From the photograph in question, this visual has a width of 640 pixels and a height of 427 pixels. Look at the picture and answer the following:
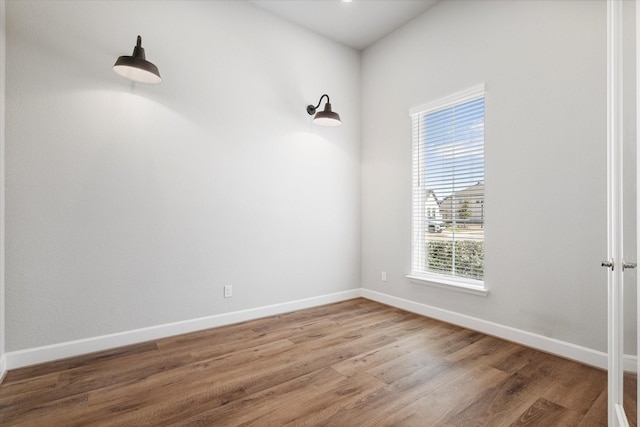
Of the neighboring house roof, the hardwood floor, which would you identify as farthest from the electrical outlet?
the neighboring house roof

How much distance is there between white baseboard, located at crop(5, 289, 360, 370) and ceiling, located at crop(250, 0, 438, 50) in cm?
320

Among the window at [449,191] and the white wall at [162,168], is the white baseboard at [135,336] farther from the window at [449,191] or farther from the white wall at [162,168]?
the window at [449,191]

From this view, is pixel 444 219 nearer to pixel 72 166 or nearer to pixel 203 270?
pixel 203 270

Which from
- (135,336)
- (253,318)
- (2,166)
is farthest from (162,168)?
(253,318)

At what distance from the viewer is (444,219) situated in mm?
3207

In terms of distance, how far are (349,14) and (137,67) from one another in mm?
2335

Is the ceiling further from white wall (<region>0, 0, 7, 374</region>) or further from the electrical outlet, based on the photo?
the electrical outlet

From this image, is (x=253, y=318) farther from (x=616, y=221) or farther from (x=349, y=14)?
(x=349, y=14)

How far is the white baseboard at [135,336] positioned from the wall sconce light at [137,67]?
203 cm

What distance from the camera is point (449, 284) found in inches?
119

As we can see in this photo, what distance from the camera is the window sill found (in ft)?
9.22

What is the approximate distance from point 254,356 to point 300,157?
Answer: 7.03 ft

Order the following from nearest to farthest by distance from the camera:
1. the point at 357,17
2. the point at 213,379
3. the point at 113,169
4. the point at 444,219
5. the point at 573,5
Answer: the point at 213,379
the point at 573,5
the point at 113,169
the point at 444,219
the point at 357,17

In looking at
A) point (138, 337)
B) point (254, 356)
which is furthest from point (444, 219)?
point (138, 337)
